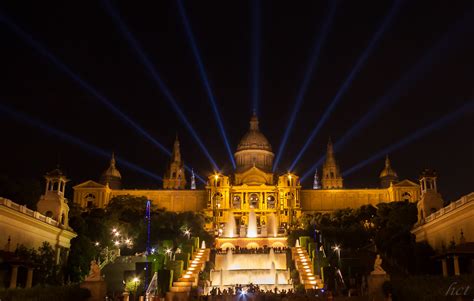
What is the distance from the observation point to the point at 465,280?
3647 cm

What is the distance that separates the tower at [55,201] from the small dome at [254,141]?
240ft

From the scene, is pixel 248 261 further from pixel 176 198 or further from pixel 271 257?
pixel 176 198

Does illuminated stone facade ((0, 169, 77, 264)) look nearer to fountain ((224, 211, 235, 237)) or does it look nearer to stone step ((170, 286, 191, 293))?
stone step ((170, 286, 191, 293))

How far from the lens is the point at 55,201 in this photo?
65.8 meters

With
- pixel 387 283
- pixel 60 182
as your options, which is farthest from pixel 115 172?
pixel 387 283

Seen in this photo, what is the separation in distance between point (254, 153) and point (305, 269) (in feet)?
247

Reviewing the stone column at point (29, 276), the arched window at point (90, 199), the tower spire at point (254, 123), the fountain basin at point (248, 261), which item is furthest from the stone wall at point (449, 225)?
the tower spire at point (254, 123)

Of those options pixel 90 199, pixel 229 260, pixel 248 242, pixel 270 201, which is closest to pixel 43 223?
pixel 229 260

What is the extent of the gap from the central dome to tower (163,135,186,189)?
1191 cm

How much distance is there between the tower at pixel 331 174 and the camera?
140m

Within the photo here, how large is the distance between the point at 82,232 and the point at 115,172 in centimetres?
6819

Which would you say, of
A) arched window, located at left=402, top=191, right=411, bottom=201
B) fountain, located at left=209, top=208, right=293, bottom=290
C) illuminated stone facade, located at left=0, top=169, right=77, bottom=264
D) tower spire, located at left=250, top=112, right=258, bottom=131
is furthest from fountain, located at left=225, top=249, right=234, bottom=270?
tower spire, located at left=250, top=112, right=258, bottom=131

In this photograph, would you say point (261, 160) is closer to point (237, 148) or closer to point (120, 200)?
point (237, 148)

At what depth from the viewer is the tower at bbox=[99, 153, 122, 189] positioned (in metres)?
134
